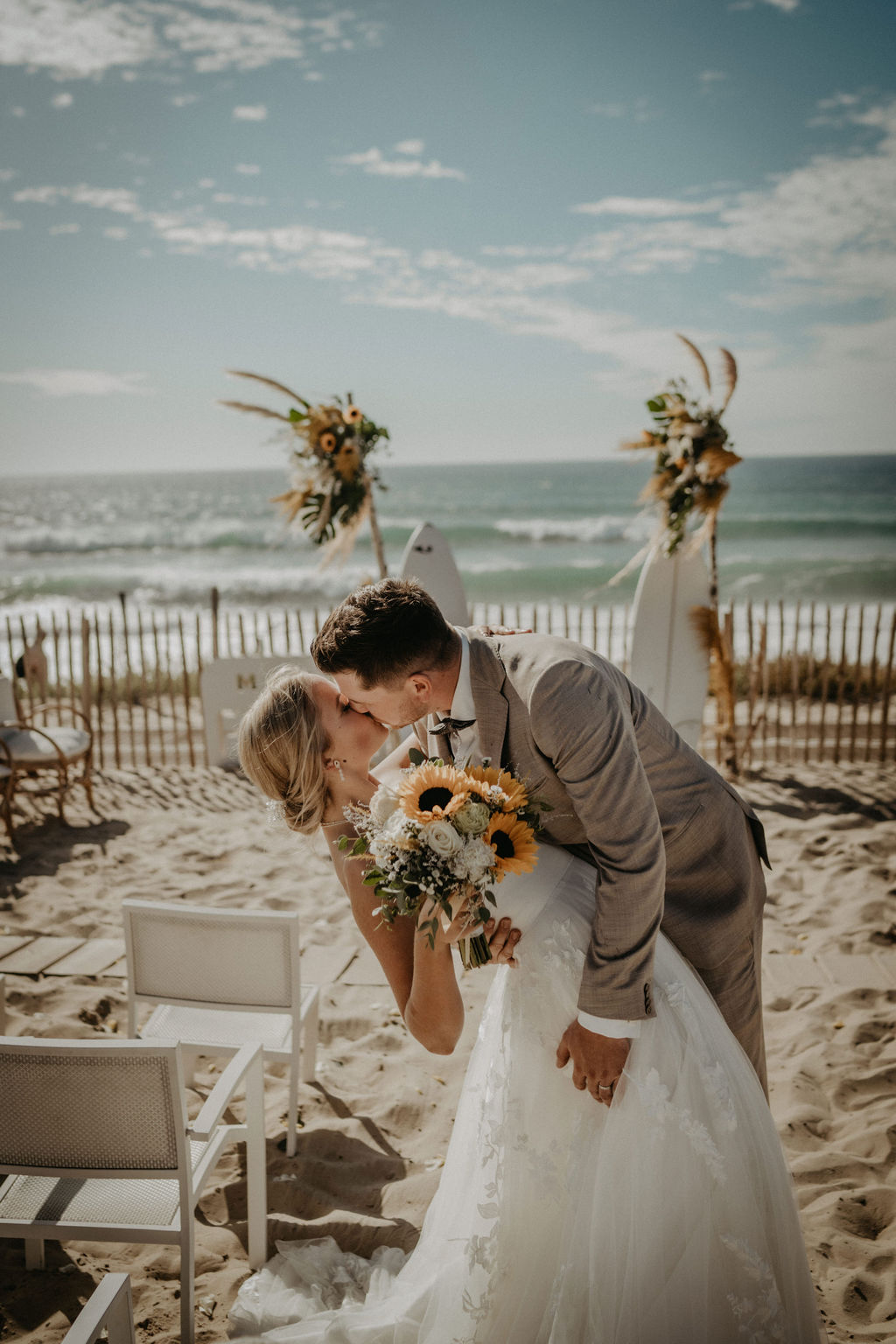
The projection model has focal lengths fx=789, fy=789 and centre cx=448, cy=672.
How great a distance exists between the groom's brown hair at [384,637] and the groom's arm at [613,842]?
38 centimetres

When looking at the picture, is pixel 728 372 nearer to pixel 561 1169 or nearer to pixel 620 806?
pixel 620 806

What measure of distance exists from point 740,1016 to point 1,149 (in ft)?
134

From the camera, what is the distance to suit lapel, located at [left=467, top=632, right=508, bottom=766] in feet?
6.84

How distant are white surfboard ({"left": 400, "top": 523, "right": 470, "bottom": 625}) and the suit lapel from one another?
5.45 m

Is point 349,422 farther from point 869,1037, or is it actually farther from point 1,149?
point 1,149

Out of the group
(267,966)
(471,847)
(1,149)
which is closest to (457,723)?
(471,847)

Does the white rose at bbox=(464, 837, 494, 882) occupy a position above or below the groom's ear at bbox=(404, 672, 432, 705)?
below

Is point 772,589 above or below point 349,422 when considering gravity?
below

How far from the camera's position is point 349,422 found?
23.8ft

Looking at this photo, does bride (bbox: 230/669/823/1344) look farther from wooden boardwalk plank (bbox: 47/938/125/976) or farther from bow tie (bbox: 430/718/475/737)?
wooden boardwalk plank (bbox: 47/938/125/976)

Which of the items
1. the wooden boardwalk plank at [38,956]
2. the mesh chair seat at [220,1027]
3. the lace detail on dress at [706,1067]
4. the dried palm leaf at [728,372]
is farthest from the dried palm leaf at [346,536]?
the lace detail on dress at [706,1067]

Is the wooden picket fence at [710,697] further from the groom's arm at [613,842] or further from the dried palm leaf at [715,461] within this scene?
the groom's arm at [613,842]

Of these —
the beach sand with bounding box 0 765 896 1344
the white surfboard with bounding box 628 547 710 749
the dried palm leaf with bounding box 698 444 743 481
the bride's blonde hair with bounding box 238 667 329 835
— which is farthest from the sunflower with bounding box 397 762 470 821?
the white surfboard with bounding box 628 547 710 749

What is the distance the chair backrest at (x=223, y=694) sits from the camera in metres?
8.12
